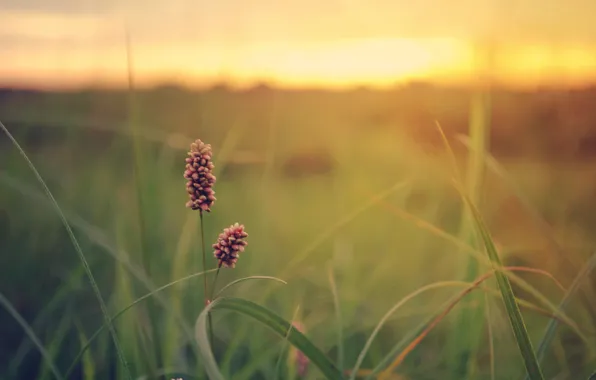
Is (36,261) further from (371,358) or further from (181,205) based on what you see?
(371,358)

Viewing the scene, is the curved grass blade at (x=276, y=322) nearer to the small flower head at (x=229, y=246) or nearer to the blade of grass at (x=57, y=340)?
the small flower head at (x=229, y=246)

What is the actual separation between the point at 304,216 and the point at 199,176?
673 mm

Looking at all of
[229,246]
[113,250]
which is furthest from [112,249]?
[229,246]

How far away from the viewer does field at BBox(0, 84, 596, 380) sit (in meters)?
0.79

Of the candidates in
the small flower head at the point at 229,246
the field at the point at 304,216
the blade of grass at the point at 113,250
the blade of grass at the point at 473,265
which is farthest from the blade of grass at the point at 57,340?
the blade of grass at the point at 473,265

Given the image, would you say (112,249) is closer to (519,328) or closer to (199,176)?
(199,176)

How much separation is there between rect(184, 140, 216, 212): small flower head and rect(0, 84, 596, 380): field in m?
0.29

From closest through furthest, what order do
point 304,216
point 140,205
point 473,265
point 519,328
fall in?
point 519,328, point 140,205, point 473,265, point 304,216

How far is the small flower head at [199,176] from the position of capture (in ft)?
1.34

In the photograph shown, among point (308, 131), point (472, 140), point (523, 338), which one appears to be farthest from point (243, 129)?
point (523, 338)

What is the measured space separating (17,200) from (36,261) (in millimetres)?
234

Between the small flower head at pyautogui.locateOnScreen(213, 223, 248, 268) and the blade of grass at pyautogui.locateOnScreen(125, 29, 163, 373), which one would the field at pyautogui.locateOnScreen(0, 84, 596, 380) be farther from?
the small flower head at pyautogui.locateOnScreen(213, 223, 248, 268)

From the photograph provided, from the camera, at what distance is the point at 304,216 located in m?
1.08

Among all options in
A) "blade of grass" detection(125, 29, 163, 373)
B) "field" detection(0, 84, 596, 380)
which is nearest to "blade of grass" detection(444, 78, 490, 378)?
"field" detection(0, 84, 596, 380)
